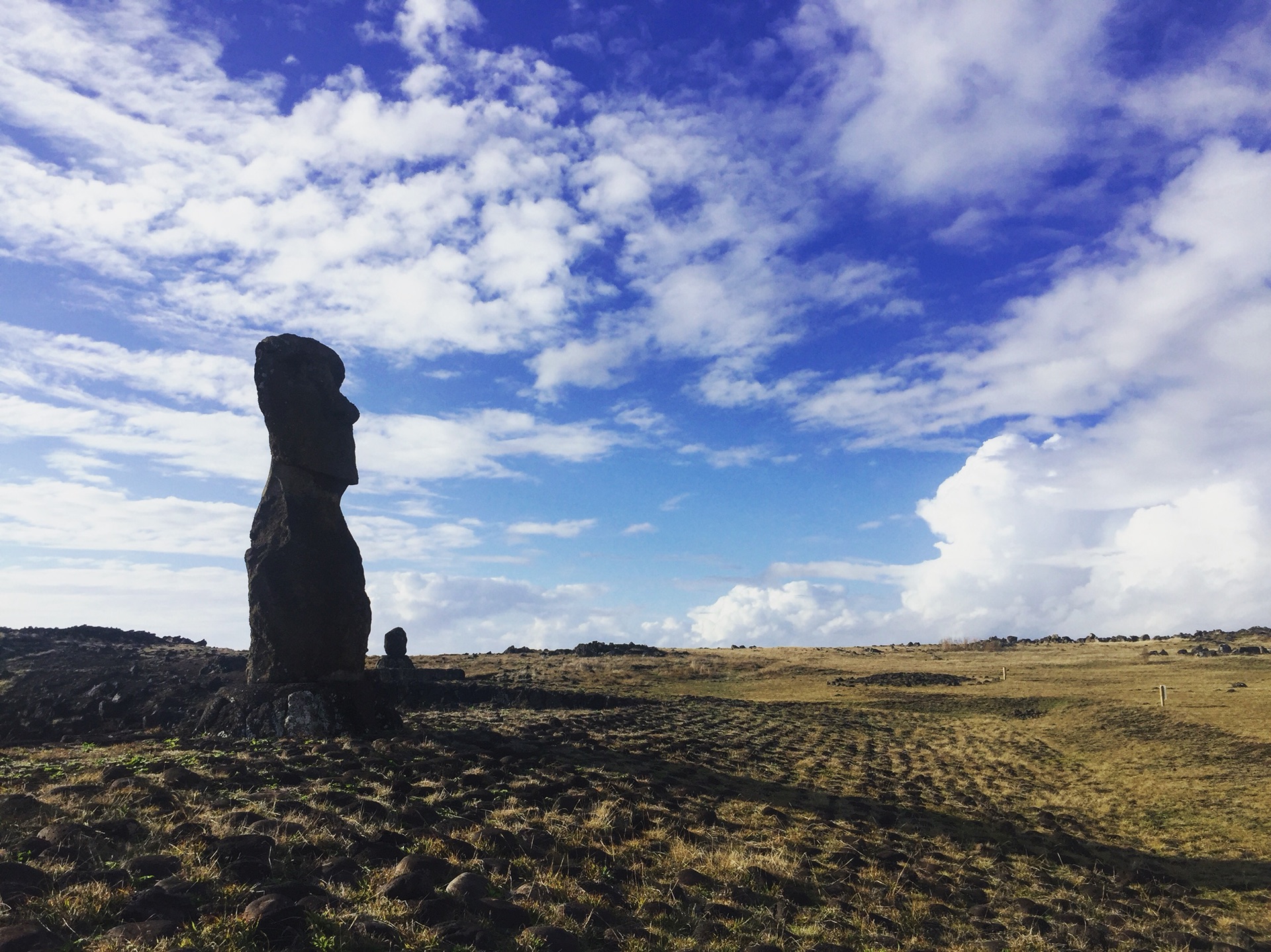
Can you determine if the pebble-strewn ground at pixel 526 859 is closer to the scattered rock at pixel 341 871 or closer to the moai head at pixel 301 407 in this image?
the scattered rock at pixel 341 871

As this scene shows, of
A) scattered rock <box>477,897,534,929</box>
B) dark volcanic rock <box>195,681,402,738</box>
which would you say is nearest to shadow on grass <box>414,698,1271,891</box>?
dark volcanic rock <box>195,681,402,738</box>

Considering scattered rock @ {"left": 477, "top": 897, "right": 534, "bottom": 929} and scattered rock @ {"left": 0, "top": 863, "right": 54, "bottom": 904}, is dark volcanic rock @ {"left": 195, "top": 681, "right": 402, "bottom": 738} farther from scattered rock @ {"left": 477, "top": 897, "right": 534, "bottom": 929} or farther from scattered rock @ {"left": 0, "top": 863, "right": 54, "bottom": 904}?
scattered rock @ {"left": 477, "top": 897, "right": 534, "bottom": 929}

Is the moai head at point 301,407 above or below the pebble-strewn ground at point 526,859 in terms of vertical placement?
above

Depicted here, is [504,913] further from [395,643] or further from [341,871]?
[395,643]

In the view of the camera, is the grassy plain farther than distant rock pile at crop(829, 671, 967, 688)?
No

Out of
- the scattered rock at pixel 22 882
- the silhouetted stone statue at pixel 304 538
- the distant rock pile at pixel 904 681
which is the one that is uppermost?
the silhouetted stone statue at pixel 304 538

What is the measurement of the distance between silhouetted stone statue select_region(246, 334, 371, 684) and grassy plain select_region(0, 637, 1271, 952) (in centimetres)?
356

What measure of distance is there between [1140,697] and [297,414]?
47331 mm

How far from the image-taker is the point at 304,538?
22.5m

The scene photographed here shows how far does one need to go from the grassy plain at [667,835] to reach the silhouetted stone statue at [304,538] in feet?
11.7

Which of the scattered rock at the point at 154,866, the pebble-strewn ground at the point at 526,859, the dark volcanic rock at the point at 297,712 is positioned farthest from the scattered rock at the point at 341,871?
the dark volcanic rock at the point at 297,712

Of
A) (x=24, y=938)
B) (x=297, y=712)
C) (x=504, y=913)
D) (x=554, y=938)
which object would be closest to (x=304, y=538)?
(x=297, y=712)

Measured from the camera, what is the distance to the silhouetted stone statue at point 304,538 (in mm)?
21719

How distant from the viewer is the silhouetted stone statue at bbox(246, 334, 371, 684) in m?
21.7
